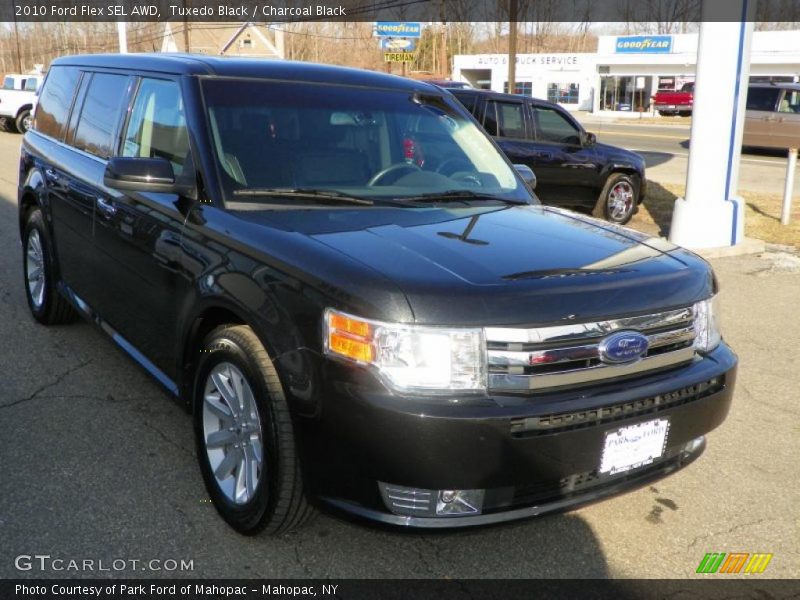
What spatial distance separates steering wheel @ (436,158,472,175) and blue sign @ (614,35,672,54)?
178 feet

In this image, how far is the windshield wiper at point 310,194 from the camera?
3535 mm

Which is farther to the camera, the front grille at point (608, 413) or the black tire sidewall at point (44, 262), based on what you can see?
the black tire sidewall at point (44, 262)

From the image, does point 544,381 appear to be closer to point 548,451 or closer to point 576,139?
point 548,451

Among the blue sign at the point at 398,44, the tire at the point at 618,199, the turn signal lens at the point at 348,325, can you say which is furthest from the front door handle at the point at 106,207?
the blue sign at the point at 398,44

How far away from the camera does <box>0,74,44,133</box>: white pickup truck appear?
2717cm

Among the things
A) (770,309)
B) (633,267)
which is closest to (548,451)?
(633,267)

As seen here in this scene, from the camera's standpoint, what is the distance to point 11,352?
5422 mm

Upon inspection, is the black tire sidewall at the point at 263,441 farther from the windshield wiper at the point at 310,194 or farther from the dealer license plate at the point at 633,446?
the dealer license plate at the point at 633,446

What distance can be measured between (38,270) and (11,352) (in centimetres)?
78

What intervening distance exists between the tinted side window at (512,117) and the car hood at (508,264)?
7844mm

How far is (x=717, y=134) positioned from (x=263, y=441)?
8.18 m

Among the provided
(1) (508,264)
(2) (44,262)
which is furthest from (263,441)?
(2) (44,262)

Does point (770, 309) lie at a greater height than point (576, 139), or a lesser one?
lesser
